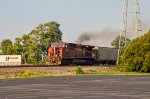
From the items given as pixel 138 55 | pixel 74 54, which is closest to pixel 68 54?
pixel 74 54

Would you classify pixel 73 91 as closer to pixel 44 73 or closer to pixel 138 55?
pixel 44 73

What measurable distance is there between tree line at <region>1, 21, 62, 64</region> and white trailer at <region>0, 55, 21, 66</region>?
12.8 metres

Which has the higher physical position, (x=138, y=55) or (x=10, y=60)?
(x=138, y=55)

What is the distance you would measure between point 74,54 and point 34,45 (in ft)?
93.9

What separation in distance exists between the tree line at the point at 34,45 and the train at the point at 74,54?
19535 mm

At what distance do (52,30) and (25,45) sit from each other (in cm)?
1185

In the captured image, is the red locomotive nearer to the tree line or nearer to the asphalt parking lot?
the tree line

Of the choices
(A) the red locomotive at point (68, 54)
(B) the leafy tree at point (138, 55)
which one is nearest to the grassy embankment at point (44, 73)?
(B) the leafy tree at point (138, 55)

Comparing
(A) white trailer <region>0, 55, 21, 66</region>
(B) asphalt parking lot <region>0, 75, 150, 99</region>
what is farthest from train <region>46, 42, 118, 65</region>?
(B) asphalt parking lot <region>0, 75, 150, 99</region>

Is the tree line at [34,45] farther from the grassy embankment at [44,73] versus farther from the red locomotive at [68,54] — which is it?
Result: the grassy embankment at [44,73]

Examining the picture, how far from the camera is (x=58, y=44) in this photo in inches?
2817

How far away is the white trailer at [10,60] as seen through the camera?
78.4m

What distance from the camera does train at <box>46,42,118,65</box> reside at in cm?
7038

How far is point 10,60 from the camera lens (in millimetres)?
79312
